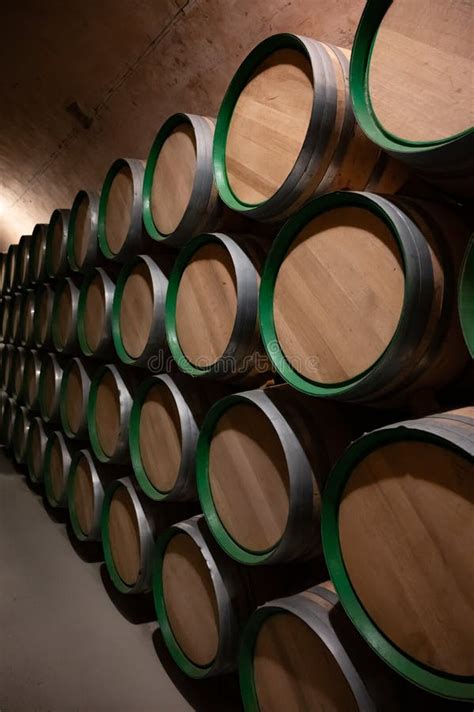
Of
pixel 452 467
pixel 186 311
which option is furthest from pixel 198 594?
pixel 452 467

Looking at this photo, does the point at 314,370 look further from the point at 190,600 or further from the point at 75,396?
the point at 75,396

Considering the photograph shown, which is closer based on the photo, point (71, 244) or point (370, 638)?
point (370, 638)

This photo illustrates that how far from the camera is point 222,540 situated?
6.07ft

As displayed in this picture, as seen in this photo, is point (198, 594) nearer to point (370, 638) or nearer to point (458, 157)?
point (370, 638)

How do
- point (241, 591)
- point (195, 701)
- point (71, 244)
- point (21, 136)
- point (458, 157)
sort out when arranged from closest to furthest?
point (458, 157) → point (241, 591) → point (195, 701) → point (71, 244) → point (21, 136)

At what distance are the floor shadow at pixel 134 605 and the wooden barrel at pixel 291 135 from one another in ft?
8.16

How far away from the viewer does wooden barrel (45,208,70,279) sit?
366cm

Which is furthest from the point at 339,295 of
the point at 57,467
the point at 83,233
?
the point at 57,467

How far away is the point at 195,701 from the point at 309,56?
9.06ft

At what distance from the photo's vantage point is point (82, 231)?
10.8 ft

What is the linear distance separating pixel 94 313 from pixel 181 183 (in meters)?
1.25

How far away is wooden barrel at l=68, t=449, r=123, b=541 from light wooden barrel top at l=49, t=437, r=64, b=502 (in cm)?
27

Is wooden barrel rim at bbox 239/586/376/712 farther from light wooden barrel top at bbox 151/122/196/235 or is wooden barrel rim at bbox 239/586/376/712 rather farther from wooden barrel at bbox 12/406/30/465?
wooden barrel at bbox 12/406/30/465

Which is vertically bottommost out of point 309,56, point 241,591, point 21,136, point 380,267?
point 241,591
